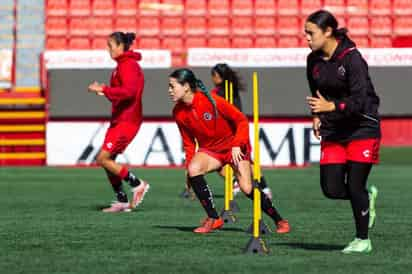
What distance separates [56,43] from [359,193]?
27.2m

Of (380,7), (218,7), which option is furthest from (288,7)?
(380,7)

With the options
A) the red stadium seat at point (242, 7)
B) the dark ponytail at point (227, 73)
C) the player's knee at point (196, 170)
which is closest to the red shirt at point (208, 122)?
the player's knee at point (196, 170)

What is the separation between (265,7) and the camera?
1379 inches

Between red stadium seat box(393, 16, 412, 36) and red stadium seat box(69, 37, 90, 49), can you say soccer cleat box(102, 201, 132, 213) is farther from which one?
red stadium seat box(393, 16, 412, 36)

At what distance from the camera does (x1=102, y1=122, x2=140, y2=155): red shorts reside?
1339 cm

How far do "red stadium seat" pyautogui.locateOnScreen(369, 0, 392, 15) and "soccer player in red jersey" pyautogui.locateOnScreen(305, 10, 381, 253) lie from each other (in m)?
26.7

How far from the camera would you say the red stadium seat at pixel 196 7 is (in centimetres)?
3488

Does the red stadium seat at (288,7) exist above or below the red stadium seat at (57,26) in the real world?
above

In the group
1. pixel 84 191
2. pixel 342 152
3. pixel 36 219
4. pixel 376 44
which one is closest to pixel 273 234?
pixel 342 152

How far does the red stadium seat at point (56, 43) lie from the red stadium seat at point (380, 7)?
9346mm

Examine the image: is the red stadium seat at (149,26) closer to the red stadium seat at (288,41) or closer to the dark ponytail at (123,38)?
the red stadium seat at (288,41)

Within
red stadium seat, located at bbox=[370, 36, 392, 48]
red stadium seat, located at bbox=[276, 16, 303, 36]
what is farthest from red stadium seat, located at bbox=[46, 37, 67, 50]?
red stadium seat, located at bbox=[370, 36, 392, 48]

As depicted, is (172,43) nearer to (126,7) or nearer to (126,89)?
(126,7)

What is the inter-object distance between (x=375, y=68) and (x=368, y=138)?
57.4 ft
